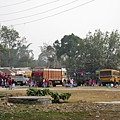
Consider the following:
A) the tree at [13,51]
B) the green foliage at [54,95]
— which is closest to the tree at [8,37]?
the tree at [13,51]

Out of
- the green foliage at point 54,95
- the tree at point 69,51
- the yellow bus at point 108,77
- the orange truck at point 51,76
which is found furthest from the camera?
the tree at point 69,51

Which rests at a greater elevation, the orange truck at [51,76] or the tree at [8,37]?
the tree at [8,37]

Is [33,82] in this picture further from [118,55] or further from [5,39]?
[5,39]

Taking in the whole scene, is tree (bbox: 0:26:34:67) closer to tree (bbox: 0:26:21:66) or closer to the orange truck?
tree (bbox: 0:26:21:66)

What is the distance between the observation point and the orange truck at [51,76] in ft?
185

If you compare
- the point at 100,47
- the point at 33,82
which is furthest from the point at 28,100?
the point at 100,47

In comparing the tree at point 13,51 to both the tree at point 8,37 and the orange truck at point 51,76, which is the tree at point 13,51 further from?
the orange truck at point 51,76

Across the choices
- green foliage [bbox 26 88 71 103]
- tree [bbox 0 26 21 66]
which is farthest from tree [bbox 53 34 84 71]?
green foliage [bbox 26 88 71 103]

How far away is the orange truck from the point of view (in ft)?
185

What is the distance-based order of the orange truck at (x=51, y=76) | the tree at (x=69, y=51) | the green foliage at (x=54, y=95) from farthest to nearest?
the tree at (x=69, y=51), the orange truck at (x=51, y=76), the green foliage at (x=54, y=95)

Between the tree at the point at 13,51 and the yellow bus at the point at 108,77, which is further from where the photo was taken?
the tree at the point at 13,51

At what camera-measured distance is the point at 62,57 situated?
120 meters

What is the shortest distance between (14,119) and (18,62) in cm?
13179

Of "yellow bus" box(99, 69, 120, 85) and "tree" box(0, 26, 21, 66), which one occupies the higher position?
"tree" box(0, 26, 21, 66)
